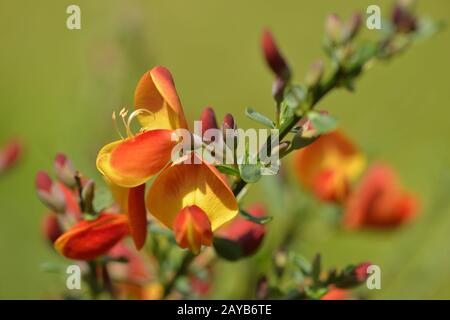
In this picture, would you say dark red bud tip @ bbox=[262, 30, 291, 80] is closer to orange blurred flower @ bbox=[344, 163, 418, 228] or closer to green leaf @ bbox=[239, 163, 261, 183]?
green leaf @ bbox=[239, 163, 261, 183]

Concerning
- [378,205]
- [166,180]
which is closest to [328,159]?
[378,205]

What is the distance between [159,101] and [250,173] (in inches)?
4.2

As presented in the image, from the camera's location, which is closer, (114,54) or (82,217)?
(82,217)

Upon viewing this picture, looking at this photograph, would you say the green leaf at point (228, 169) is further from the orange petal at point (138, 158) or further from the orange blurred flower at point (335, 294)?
the orange blurred flower at point (335, 294)

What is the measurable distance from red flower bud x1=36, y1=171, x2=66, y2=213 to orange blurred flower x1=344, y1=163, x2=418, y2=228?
1.38 ft

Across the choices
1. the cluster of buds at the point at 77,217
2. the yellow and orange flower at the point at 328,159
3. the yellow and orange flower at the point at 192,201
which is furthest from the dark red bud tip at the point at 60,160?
the yellow and orange flower at the point at 328,159

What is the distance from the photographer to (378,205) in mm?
988

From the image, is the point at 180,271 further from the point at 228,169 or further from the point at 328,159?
the point at 328,159

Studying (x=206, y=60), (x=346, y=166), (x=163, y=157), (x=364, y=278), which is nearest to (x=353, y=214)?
(x=346, y=166)

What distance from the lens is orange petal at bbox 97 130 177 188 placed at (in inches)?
23.4

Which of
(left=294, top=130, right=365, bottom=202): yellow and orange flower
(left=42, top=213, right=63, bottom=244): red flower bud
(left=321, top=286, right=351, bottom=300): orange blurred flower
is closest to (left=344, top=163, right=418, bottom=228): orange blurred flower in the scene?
(left=294, top=130, right=365, bottom=202): yellow and orange flower

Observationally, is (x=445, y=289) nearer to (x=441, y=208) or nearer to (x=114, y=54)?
(x=441, y=208)

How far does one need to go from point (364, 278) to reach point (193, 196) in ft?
0.54
